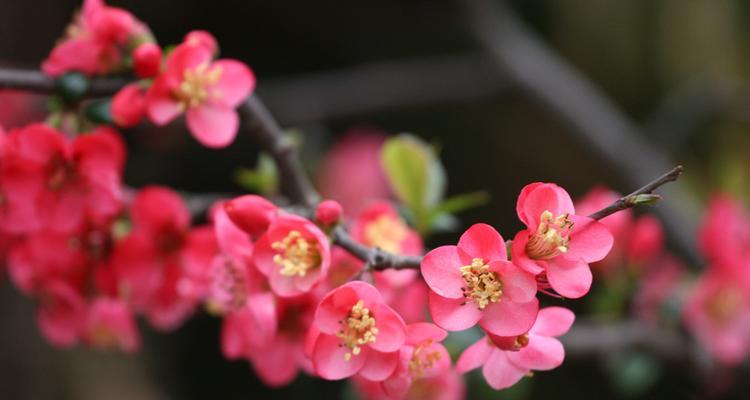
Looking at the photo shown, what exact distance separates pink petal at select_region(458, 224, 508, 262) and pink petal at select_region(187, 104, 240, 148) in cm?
24

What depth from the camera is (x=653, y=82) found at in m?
1.89

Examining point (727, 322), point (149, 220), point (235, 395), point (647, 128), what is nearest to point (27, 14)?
point (235, 395)

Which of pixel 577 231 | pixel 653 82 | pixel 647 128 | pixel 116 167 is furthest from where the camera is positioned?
pixel 653 82

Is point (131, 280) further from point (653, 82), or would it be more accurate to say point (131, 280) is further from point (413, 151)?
point (653, 82)

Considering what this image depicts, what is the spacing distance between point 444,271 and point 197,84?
0.28 meters

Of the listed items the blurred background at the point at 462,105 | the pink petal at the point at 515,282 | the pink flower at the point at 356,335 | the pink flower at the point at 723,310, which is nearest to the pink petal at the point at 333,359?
the pink flower at the point at 356,335

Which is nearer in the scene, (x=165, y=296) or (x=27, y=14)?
(x=165, y=296)

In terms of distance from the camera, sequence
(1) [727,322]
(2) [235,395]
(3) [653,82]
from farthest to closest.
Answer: (3) [653,82]
(2) [235,395]
(1) [727,322]

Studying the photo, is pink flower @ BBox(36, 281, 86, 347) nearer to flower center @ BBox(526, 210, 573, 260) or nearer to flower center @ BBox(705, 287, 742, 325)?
flower center @ BBox(526, 210, 573, 260)

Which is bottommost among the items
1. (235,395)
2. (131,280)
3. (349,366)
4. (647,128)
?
(235,395)

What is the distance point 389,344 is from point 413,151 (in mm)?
311

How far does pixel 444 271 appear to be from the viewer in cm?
51

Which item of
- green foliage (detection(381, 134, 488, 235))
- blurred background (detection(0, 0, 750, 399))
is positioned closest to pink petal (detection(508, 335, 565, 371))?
green foliage (detection(381, 134, 488, 235))

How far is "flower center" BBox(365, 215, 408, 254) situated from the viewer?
0.70 meters
